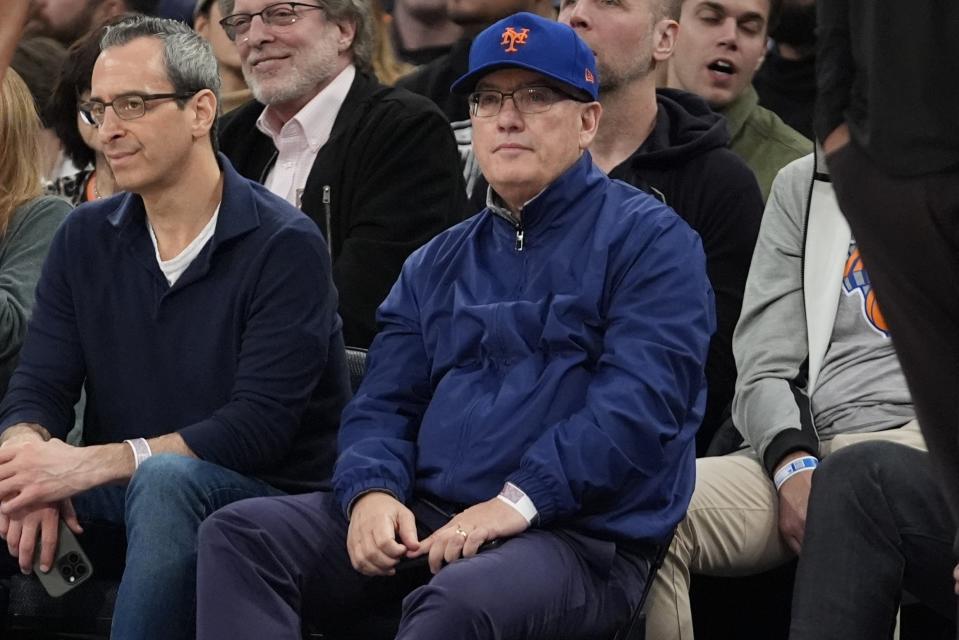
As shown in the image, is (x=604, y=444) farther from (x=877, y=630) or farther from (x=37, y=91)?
(x=37, y=91)

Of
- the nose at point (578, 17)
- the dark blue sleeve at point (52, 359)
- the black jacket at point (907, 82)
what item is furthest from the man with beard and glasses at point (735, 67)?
the black jacket at point (907, 82)

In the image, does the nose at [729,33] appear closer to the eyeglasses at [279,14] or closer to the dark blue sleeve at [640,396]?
the eyeglasses at [279,14]

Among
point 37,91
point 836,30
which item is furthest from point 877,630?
point 37,91

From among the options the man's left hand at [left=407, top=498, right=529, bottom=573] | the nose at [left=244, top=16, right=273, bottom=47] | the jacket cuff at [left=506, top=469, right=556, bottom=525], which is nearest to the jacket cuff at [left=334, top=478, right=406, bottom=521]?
the man's left hand at [left=407, top=498, right=529, bottom=573]

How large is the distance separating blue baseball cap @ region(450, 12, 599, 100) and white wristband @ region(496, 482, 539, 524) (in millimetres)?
946

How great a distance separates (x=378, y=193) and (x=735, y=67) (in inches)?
50.1

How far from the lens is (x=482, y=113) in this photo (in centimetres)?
370

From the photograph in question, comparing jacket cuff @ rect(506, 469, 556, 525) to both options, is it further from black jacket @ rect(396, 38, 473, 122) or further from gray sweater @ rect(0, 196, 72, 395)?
black jacket @ rect(396, 38, 473, 122)

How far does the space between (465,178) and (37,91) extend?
1698mm

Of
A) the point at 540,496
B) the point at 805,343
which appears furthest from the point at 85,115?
the point at 540,496

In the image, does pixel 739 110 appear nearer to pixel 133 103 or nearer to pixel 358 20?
pixel 358 20

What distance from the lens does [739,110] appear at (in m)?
5.18

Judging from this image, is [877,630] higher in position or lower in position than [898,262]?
lower

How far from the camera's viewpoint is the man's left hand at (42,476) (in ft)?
12.0
